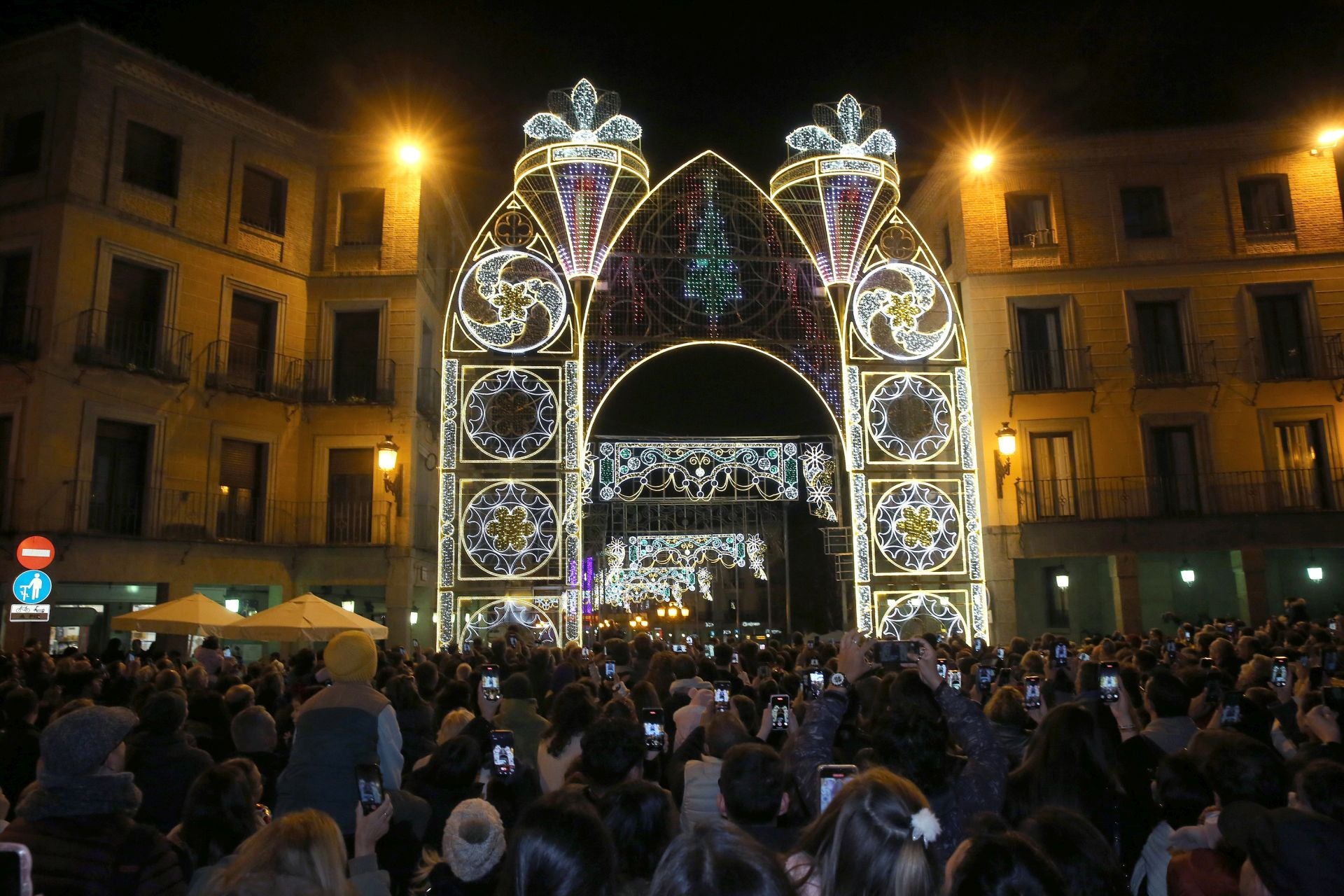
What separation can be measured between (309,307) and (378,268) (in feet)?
5.53

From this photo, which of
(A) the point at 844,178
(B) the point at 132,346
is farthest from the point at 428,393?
(A) the point at 844,178

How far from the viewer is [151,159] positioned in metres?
20.7

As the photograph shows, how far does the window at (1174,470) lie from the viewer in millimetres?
22641

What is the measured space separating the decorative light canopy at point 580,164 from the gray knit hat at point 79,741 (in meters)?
15.9

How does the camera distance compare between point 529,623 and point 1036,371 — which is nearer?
point 529,623

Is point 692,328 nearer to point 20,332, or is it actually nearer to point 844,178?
point 844,178

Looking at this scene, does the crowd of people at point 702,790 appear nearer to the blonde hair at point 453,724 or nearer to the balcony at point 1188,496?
the blonde hair at point 453,724

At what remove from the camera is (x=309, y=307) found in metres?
22.6

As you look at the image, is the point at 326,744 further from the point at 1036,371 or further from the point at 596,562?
the point at 596,562

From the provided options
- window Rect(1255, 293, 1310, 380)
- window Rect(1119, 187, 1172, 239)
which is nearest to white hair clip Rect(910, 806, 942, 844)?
window Rect(1255, 293, 1310, 380)

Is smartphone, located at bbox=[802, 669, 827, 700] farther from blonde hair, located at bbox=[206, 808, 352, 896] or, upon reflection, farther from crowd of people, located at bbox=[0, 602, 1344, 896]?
blonde hair, located at bbox=[206, 808, 352, 896]

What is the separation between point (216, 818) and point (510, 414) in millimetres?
15022

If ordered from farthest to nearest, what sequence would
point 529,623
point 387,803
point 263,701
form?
point 529,623 < point 263,701 < point 387,803

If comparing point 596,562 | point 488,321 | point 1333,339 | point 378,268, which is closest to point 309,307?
point 378,268
